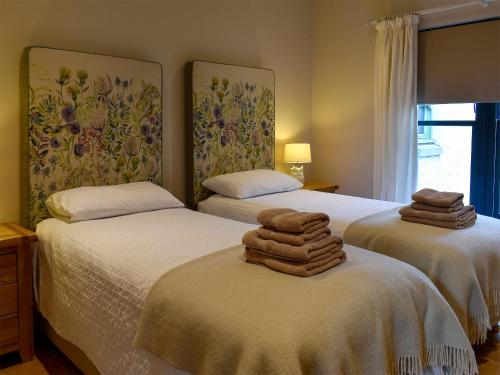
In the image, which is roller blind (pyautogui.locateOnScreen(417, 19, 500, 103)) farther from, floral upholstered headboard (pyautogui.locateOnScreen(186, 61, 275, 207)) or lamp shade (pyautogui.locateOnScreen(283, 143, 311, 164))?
floral upholstered headboard (pyautogui.locateOnScreen(186, 61, 275, 207))

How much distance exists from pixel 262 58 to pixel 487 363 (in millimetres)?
2871

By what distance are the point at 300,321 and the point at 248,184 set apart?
2.09m

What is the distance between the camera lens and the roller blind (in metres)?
3.41

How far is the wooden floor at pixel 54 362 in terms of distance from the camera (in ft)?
7.41

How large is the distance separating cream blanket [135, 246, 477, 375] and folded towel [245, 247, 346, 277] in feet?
0.08

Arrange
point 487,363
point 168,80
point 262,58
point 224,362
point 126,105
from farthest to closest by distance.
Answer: point 262,58
point 168,80
point 126,105
point 487,363
point 224,362

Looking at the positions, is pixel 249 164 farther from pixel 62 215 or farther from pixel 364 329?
pixel 364 329

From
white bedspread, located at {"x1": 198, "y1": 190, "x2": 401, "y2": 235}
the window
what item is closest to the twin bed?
white bedspread, located at {"x1": 198, "y1": 190, "x2": 401, "y2": 235}

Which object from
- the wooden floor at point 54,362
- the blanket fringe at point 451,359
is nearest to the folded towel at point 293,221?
the blanket fringe at point 451,359

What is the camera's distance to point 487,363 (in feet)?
7.49

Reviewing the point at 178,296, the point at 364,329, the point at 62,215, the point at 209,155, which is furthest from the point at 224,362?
the point at 209,155

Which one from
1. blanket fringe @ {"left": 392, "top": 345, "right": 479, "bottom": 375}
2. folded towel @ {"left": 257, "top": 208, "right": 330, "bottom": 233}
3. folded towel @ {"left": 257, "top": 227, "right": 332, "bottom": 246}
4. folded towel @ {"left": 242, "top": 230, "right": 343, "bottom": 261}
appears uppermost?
folded towel @ {"left": 257, "top": 208, "right": 330, "bottom": 233}

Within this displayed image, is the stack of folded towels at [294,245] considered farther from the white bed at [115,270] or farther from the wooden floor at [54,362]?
the wooden floor at [54,362]

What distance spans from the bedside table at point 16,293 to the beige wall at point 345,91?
9.64 feet
